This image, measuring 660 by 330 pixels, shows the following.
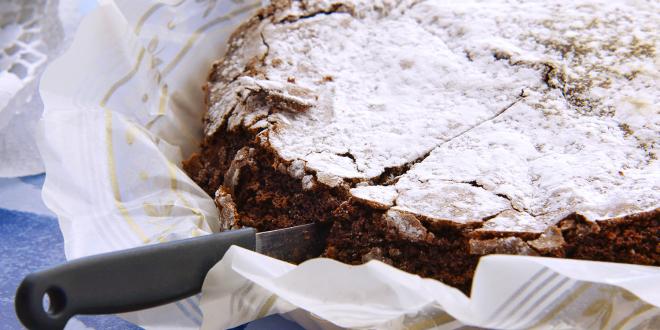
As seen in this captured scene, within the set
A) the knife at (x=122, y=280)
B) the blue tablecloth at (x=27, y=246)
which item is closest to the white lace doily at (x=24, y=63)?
the blue tablecloth at (x=27, y=246)

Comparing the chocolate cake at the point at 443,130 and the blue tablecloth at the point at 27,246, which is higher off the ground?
the chocolate cake at the point at 443,130

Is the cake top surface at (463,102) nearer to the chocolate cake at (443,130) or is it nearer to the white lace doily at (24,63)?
the chocolate cake at (443,130)

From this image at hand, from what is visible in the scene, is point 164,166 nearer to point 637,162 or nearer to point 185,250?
point 185,250

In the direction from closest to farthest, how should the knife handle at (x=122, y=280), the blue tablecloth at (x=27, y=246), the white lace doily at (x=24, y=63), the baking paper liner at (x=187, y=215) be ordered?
the knife handle at (x=122, y=280) → the baking paper liner at (x=187, y=215) → the blue tablecloth at (x=27, y=246) → the white lace doily at (x=24, y=63)

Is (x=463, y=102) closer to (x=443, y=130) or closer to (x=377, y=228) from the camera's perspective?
(x=443, y=130)

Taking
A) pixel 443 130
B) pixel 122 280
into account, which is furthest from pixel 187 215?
pixel 443 130

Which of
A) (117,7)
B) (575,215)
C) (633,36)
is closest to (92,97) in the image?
(117,7)

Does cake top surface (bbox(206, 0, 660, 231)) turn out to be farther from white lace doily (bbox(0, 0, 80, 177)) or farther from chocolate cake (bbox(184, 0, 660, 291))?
white lace doily (bbox(0, 0, 80, 177))
